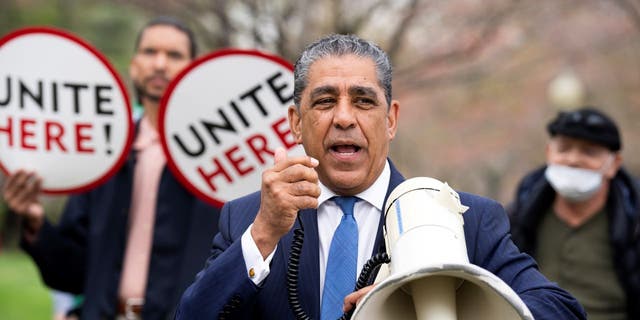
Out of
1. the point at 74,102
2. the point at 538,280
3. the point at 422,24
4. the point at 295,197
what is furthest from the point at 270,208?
the point at 422,24

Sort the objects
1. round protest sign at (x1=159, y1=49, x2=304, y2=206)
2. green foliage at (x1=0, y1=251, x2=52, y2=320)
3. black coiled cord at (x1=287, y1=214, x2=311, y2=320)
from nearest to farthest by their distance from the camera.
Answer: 1. black coiled cord at (x1=287, y1=214, x2=311, y2=320)
2. round protest sign at (x1=159, y1=49, x2=304, y2=206)
3. green foliage at (x1=0, y1=251, x2=52, y2=320)

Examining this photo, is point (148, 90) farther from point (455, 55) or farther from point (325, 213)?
point (455, 55)

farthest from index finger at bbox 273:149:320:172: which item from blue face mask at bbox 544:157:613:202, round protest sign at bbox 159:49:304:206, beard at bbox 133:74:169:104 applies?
blue face mask at bbox 544:157:613:202

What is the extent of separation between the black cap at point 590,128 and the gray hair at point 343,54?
3504 millimetres

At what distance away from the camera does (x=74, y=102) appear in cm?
538

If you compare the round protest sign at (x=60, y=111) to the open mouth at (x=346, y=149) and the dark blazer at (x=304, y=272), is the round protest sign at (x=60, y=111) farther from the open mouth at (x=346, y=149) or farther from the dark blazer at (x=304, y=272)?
the open mouth at (x=346, y=149)

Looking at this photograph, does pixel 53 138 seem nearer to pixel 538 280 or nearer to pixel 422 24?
pixel 538 280

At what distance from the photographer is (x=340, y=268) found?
10.9 ft

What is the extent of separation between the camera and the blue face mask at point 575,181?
263 inches

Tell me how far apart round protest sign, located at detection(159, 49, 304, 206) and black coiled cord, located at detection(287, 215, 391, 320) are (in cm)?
177

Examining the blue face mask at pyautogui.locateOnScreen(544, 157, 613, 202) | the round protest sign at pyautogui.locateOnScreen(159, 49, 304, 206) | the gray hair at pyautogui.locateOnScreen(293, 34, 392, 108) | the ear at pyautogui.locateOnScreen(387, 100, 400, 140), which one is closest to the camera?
the gray hair at pyautogui.locateOnScreen(293, 34, 392, 108)

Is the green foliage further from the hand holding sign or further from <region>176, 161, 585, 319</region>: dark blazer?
the hand holding sign

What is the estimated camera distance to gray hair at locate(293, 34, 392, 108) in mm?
3391

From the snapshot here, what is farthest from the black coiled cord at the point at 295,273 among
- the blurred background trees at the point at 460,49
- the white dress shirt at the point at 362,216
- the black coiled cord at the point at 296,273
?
the blurred background trees at the point at 460,49
